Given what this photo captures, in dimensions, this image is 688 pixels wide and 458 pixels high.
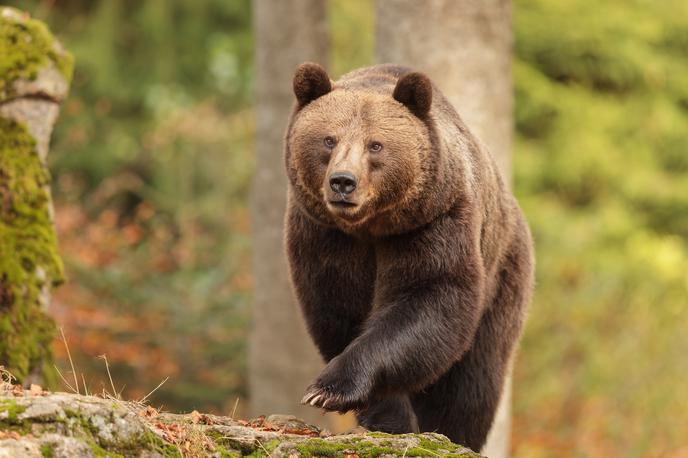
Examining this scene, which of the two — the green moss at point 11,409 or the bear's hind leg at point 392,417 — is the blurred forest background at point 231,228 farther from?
the green moss at point 11,409

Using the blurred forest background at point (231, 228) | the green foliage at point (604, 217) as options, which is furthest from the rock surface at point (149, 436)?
the green foliage at point (604, 217)

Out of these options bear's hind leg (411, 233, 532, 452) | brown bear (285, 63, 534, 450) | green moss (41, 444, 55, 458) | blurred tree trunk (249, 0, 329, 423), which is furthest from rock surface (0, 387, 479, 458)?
blurred tree trunk (249, 0, 329, 423)

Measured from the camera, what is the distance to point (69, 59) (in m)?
6.45

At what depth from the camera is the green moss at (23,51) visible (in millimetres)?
6012

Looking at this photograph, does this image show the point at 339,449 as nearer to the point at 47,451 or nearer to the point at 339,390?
the point at 339,390

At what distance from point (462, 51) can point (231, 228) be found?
24.2 feet

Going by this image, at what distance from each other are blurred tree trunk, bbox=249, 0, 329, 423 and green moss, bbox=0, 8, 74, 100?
410cm

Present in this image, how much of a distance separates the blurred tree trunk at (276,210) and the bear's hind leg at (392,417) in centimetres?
475

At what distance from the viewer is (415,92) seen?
17.0 feet

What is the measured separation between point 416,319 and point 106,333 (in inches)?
339

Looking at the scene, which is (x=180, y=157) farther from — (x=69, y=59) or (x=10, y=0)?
(x=69, y=59)

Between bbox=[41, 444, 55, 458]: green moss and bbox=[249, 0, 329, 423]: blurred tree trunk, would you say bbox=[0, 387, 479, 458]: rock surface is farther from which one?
bbox=[249, 0, 329, 423]: blurred tree trunk

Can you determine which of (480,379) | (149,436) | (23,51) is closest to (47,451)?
(149,436)

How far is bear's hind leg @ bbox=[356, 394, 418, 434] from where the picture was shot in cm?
567
